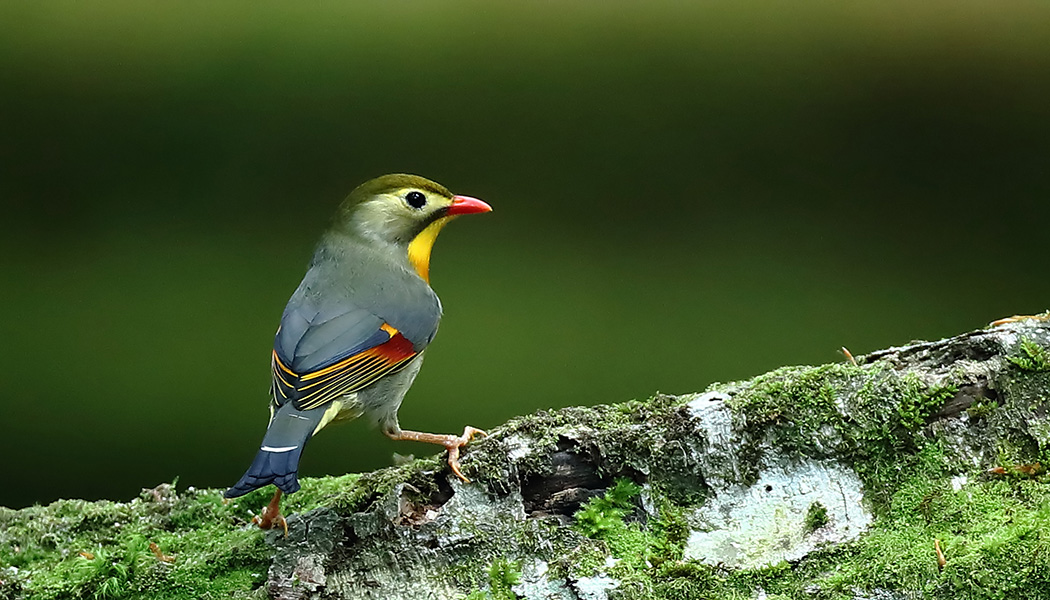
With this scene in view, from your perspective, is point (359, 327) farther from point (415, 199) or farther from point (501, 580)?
point (501, 580)

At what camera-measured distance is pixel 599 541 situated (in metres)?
2.34

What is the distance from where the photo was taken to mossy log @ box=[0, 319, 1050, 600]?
225 centimetres

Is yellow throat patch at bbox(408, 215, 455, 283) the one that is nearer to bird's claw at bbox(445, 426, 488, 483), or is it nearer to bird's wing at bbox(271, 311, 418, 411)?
bird's wing at bbox(271, 311, 418, 411)

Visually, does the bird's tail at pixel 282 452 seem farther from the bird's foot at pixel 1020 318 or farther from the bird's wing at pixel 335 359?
the bird's foot at pixel 1020 318

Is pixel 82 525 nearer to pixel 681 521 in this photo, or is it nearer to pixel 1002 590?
pixel 681 521

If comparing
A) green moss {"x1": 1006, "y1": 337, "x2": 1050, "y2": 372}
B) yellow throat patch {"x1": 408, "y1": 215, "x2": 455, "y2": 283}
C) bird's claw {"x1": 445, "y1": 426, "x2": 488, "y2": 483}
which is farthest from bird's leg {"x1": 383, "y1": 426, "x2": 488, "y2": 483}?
green moss {"x1": 1006, "y1": 337, "x2": 1050, "y2": 372}

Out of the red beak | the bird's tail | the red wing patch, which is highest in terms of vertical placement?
the red beak

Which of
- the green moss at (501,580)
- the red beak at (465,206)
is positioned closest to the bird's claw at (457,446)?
the green moss at (501,580)

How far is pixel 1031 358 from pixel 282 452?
195 centimetres

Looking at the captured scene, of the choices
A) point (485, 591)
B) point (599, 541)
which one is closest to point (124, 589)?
point (485, 591)

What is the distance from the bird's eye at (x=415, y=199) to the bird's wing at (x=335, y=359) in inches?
20.4

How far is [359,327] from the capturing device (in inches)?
105

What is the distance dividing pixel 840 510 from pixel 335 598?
124 centimetres

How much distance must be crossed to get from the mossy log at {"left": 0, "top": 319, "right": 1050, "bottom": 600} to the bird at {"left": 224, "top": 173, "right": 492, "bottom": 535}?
0.15 metres
